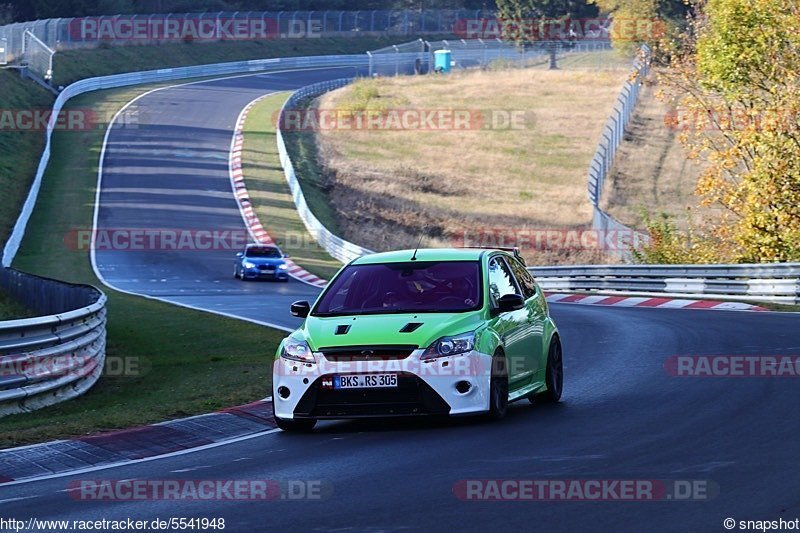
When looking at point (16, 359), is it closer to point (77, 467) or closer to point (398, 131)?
point (77, 467)

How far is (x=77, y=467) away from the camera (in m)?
10.4

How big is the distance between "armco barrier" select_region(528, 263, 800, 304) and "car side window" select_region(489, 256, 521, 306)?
49.3 ft

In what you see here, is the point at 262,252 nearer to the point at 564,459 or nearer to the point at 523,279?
the point at 523,279

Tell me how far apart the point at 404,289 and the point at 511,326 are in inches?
40.3

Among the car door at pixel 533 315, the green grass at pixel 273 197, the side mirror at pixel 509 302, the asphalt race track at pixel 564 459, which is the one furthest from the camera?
the green grass at pixel 273 197

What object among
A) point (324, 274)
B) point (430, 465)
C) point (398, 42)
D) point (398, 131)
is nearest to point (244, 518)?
point (430, 465)

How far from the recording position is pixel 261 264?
40.7m

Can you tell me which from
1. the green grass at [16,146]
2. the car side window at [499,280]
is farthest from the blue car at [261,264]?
the car side window at [499,280]

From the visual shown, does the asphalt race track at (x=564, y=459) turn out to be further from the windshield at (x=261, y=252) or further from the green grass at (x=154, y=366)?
the windshield at (x=261, y=252)

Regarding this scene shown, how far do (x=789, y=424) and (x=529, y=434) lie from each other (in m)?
2.09

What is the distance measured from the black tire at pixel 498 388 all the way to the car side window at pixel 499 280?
0.77 meters

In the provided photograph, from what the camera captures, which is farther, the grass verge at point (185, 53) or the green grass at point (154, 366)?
the grass verge at point (185, 53)

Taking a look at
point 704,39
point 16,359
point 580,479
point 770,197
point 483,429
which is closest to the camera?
point 580,479

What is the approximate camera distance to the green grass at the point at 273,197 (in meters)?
46.7
